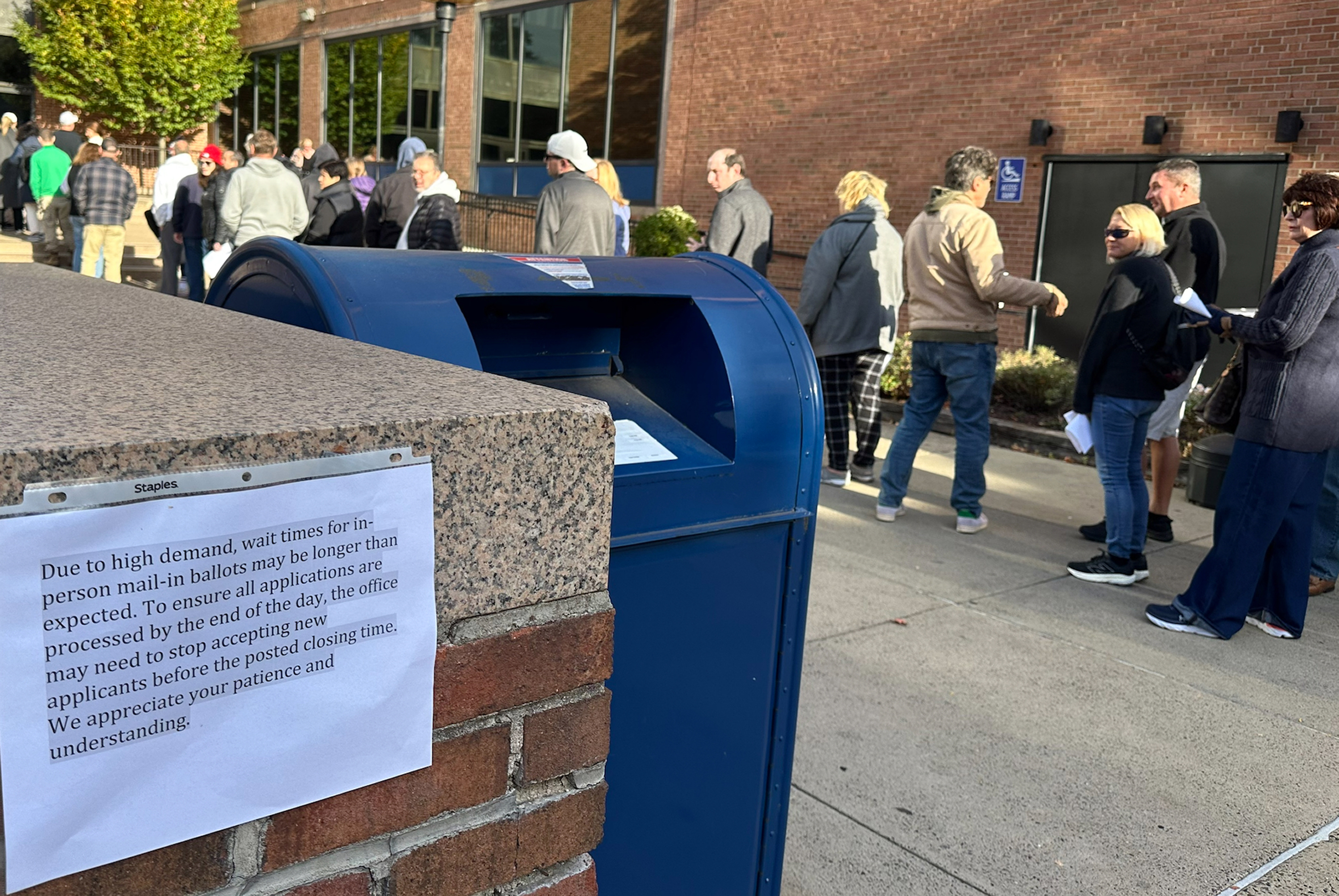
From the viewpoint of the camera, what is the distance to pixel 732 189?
792 cm

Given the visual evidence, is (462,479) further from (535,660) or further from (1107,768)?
(1107,768)

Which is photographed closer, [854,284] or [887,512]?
[887,512]

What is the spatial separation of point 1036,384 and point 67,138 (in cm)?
1362

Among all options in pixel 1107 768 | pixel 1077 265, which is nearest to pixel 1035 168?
pixel 1077 265

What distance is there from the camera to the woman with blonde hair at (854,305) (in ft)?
22.8

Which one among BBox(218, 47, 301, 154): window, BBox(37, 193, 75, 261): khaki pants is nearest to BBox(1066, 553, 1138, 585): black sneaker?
BBox(37, 193, 75, 261): khaki pants

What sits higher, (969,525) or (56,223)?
(56,223)

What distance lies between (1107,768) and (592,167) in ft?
15.8

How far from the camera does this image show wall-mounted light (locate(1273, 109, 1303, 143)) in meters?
9.27

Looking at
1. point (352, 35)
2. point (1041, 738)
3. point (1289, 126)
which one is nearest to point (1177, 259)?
point (1041, 738)

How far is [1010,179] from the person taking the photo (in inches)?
452

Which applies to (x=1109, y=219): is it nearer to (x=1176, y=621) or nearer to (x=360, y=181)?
(x=1176, y=621)

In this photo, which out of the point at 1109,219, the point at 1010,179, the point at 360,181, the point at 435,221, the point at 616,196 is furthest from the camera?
the point at 1010,179

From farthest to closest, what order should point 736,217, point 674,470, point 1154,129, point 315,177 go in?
1. point 315,177
2. point 1154,129
3. point 736,217
4. point 674,470
